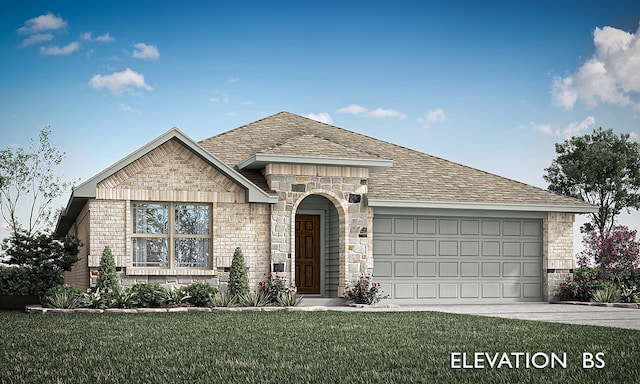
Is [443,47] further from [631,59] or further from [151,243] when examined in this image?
[151,243]

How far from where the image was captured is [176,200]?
65.3 ft

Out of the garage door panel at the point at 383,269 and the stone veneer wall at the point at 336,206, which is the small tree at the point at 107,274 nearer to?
the stone veneer wall at the point at 336,206

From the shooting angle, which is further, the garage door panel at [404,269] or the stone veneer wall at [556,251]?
the stone veneer wall at [556,251]

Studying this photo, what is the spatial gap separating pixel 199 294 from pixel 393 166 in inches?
328

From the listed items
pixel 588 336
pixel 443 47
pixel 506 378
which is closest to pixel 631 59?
pixel 443 47

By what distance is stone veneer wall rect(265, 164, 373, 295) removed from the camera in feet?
68.3

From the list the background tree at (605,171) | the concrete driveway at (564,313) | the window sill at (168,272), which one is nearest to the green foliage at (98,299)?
the window sill at (168,272)

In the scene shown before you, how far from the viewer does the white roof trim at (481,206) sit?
70.7 feet

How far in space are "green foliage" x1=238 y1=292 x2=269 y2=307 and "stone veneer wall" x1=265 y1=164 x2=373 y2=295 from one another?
1.23 m

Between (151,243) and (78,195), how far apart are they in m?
2.17

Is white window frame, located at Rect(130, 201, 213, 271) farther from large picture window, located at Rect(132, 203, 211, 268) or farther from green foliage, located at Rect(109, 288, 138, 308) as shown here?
green foliage, located at Rect(109, 288, 138, 308)

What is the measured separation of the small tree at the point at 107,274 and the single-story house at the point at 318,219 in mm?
290

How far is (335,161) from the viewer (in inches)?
822

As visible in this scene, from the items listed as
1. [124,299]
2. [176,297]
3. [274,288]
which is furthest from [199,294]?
[274,288]
